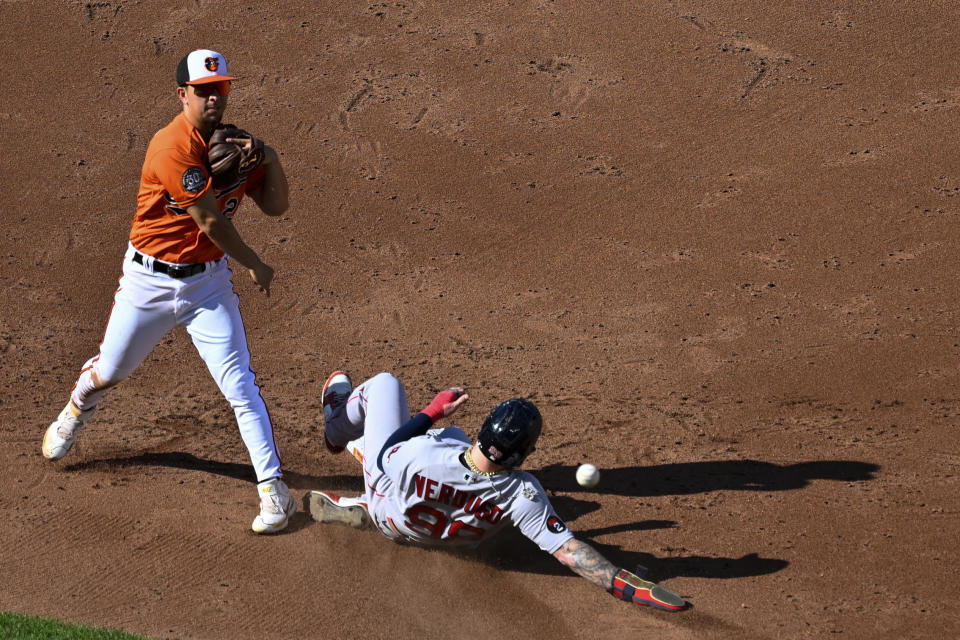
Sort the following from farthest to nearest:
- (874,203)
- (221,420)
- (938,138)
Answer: (938,138) < (874,203) < (221,420)

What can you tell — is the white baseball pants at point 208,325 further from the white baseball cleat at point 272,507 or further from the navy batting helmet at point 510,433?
the navy batting helmet at point 510,433

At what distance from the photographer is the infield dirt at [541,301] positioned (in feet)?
17.0

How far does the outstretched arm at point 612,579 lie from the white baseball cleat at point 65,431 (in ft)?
9.51

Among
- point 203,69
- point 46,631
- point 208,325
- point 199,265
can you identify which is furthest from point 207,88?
point 46,631

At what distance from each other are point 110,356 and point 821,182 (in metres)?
6.17

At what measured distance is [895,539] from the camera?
5.51m

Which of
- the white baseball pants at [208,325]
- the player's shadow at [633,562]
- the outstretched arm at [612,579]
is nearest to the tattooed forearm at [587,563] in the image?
the outstretched arm at [612,579]

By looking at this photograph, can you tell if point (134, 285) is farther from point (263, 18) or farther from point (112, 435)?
point (263, 18)

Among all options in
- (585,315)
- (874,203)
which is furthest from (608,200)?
(874,203)

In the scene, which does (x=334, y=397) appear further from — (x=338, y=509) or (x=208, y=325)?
(x=208, y=325)

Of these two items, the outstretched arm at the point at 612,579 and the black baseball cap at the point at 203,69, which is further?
the black baseball cap at the point at 203,69

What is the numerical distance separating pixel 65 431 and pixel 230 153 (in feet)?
6.83

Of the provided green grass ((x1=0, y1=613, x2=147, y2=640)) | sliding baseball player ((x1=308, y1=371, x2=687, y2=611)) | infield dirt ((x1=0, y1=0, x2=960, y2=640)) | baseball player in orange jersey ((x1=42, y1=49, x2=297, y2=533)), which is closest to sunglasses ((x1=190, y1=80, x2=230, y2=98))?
baseball player in orange jersey ((x1=42, y1=49, x2=297, y2=533))

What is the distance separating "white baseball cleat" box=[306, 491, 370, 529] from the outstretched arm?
1142mm
